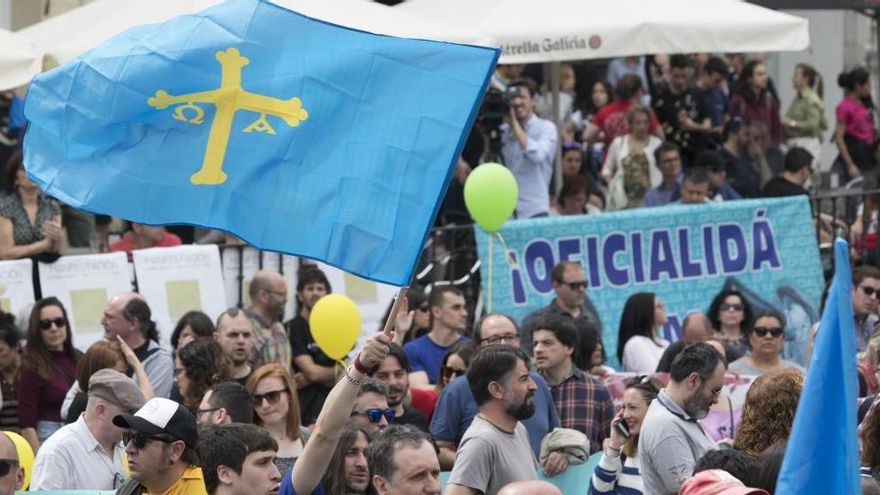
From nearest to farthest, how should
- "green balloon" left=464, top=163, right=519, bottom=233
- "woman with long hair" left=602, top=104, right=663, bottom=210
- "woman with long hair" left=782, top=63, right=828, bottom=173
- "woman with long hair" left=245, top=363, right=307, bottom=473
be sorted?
"woman with long hair" left=245, top=363, right=307, bottom=473
"green balloon" left=464, top=163, right=519, bottom=233
"woman with long hair" left=602, top=104, right=663, bottom=210
"woman with long hair" left=782, top=63, right=828, bottom=173

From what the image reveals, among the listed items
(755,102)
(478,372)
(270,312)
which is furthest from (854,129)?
(478,372)

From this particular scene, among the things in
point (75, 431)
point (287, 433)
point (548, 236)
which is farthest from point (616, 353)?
point (75, 431)

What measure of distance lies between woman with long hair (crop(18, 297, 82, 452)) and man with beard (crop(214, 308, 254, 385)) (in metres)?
0.96

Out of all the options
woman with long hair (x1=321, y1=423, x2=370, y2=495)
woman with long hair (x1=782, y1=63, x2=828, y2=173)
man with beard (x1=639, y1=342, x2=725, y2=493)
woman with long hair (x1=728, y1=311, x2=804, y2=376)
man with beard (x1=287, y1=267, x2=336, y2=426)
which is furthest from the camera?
woman with long hair (x1=782, y1=63, x2=828, y2=173)

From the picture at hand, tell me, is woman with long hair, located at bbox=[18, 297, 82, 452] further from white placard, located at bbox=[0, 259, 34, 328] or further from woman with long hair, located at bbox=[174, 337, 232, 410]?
woman with long hair, located at bbox=[174, 337, 232, 410]

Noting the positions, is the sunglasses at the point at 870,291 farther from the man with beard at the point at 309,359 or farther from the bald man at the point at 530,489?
the bald man at the point at 530,489

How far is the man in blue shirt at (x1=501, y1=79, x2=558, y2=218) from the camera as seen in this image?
16.8 metres

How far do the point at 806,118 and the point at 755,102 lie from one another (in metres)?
1.03

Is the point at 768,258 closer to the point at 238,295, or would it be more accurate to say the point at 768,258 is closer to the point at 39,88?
the point at 238,295

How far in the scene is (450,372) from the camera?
38.7 ft

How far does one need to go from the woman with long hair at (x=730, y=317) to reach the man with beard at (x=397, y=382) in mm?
3691

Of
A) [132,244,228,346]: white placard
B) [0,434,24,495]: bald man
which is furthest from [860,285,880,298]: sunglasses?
[0,434,24,495]: bald man

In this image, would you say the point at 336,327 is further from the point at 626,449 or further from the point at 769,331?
the point at 626,449

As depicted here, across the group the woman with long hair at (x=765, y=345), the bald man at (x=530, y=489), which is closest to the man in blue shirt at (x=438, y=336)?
the woman with long hair at (x=765, y=345)
